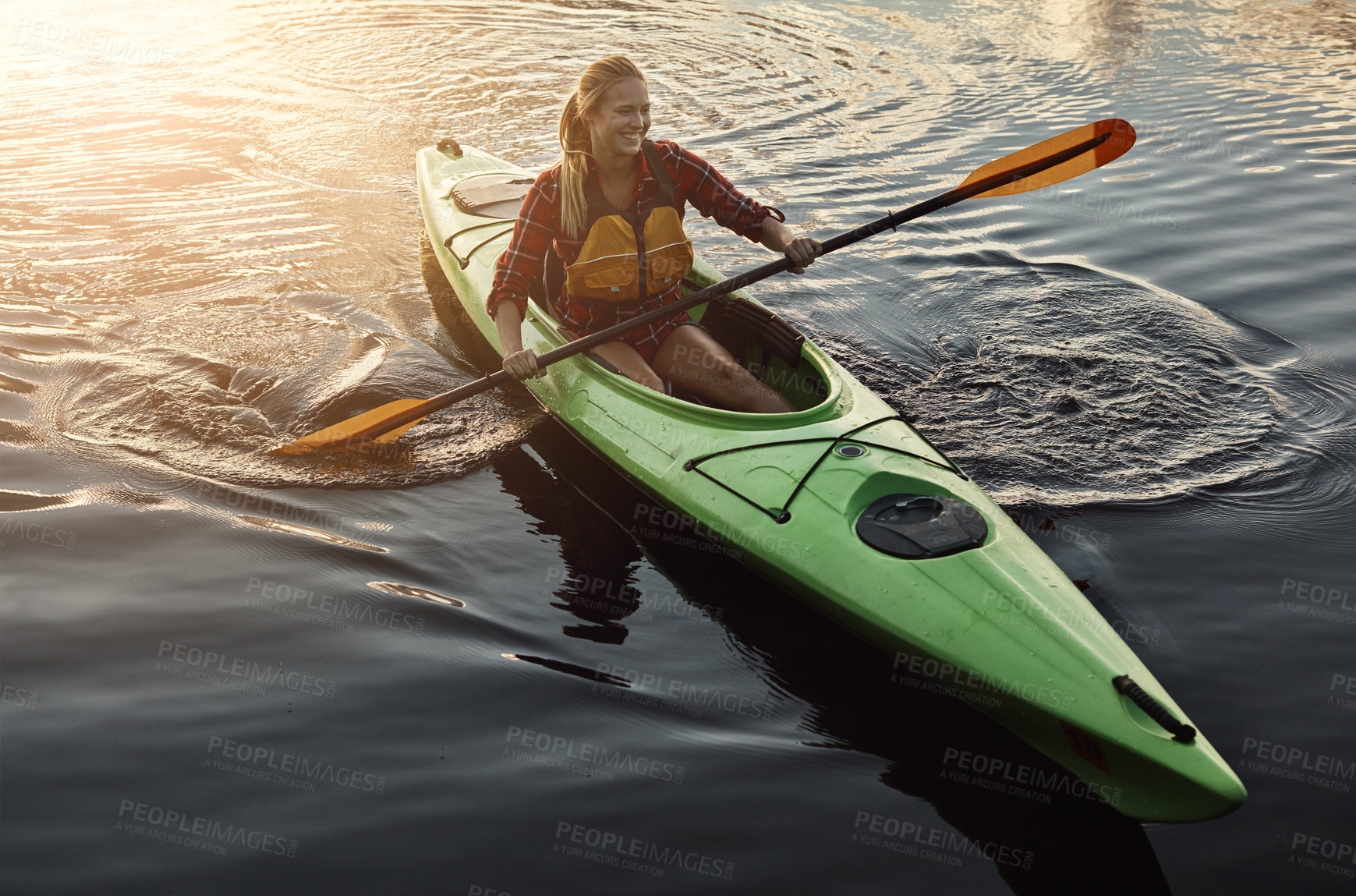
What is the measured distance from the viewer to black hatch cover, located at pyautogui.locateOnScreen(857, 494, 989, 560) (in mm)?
2756

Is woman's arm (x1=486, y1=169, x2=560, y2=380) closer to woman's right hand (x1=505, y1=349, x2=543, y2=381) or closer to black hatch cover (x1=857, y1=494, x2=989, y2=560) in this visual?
woman's right hand (x1=505, y1=349, x2=543, y2=381)

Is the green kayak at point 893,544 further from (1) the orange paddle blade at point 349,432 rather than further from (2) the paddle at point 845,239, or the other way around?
(1) the orange paddle blade at point 349,432

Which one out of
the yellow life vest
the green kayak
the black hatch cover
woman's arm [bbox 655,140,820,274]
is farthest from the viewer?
woman's arm [bbox 655,140,820,274]

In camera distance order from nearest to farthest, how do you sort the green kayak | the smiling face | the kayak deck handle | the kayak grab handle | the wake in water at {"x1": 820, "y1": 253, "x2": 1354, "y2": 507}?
the kayak grab handle < the green kayak < the kayak deck handle < the smiling face < the wake in water at {"x1": 820, "y1": 253, "x2": 1354, "y2": 507}

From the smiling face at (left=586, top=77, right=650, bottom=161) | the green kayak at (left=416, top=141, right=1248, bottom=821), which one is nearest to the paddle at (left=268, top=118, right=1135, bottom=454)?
the green kayak at (left=416, top=141, right=1248, bottom=821)

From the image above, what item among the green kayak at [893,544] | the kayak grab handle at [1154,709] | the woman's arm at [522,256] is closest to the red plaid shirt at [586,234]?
the woman's arm at [522,256]

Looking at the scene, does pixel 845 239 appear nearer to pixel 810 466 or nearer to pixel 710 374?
pixel 710 374

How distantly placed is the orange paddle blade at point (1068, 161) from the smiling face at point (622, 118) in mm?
1431

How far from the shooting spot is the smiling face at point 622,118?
10.6 ft

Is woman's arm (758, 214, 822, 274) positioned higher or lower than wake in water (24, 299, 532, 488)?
higher

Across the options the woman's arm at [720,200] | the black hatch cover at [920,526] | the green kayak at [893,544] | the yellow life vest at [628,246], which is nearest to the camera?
the green kayak at [893,544]

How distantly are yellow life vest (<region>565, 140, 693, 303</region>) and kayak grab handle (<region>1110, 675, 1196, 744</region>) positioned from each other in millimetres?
2188

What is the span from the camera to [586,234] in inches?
137

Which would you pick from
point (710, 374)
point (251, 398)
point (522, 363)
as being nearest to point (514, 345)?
point (522, 363)
